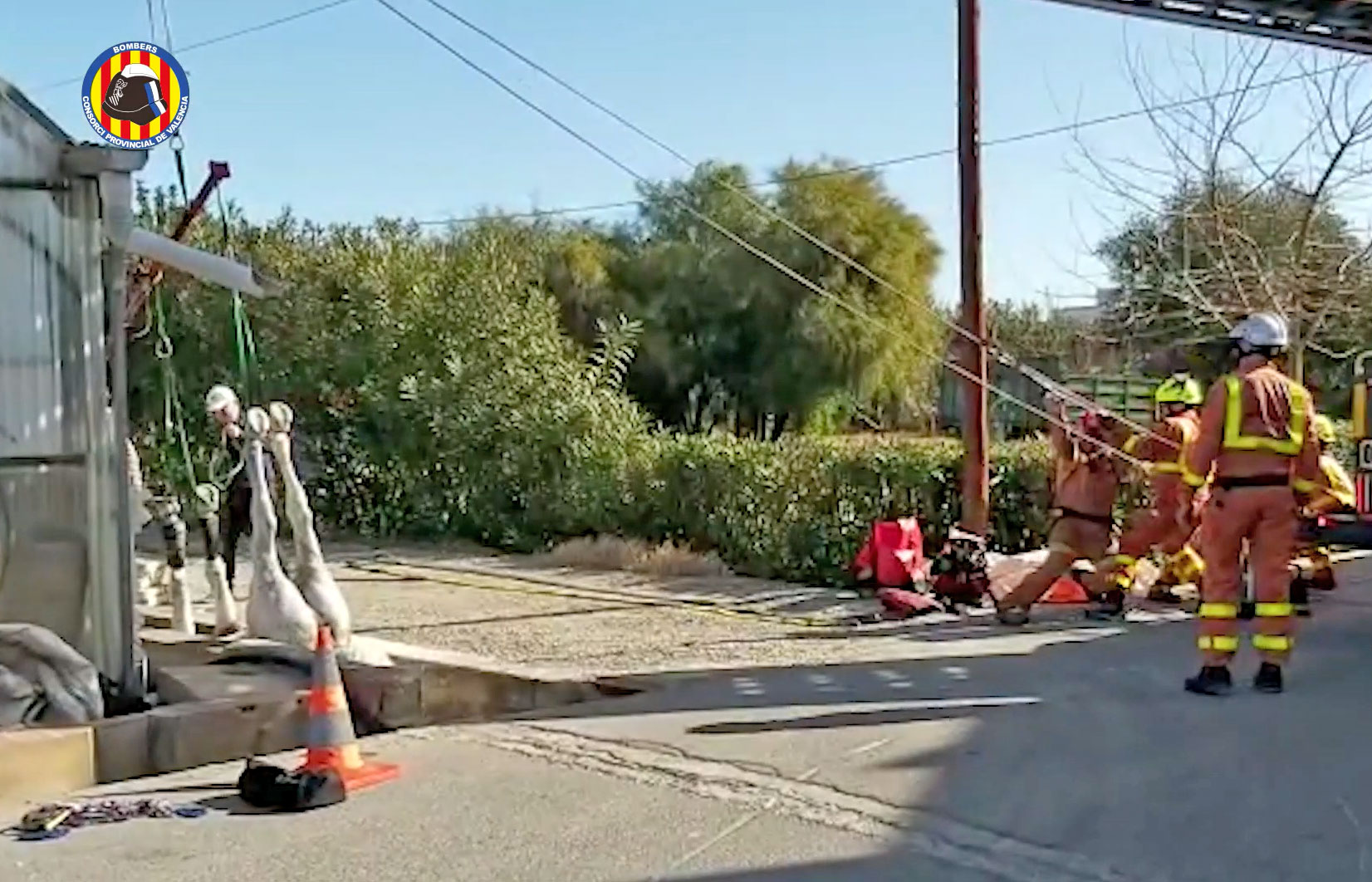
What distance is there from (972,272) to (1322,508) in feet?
11.7

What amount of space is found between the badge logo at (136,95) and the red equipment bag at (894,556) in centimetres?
630

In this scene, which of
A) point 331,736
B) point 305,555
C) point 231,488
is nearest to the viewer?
point 331,736

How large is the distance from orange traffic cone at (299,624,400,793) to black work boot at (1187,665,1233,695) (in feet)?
12.6

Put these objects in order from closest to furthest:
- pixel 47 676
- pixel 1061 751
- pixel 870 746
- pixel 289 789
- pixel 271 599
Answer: pixel 289 789, pixel 1061 751, pixel 870 746, pixel 47 676, pixel 271 599

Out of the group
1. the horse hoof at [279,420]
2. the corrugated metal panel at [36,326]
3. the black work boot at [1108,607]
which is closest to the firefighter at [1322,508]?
the black work boot at [1108,607]

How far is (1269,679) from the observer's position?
800 cm

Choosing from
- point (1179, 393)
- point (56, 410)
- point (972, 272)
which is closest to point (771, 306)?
point (972, 272)

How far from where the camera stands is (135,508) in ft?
26.6

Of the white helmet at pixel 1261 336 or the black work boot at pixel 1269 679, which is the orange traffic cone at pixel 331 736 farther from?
the white helmet at pixel 1261 336

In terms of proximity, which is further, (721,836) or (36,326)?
(36,326)

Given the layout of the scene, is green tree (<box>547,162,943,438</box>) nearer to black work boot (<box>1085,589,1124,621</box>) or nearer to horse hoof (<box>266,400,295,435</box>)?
black work boot (<box>1085,589,1124,621</box>)

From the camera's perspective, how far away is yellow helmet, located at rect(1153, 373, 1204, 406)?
11.5 meters

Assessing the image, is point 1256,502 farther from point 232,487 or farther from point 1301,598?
point 232,487

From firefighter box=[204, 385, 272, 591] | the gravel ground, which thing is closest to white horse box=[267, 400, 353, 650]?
the gravel ground
